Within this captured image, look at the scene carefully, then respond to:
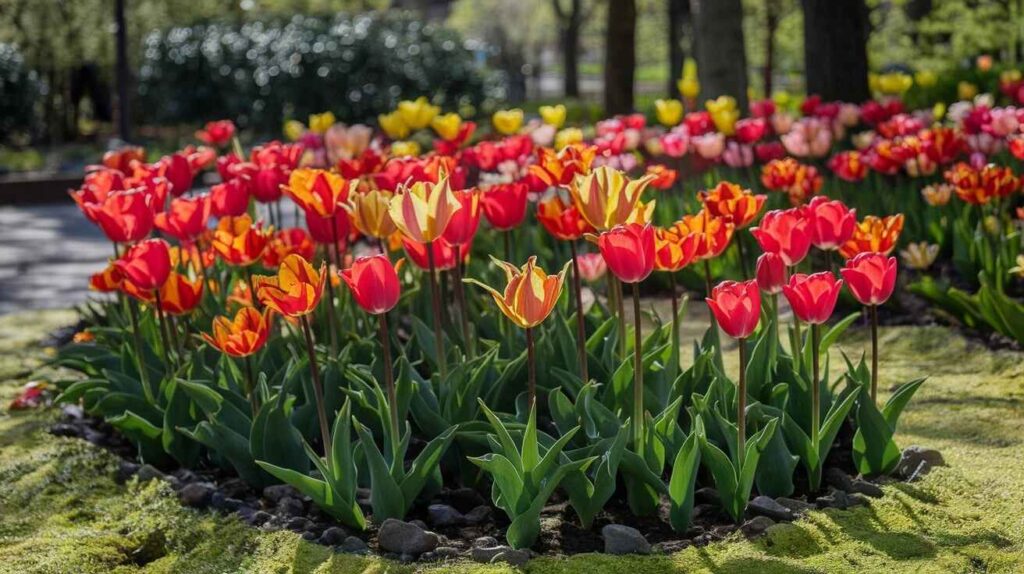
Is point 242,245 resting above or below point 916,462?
above

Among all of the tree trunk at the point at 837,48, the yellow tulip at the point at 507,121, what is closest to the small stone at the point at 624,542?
the yellow tulip at the point at 507,121

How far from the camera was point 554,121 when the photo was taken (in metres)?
6.49

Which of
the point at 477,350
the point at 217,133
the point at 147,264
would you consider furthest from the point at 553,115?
the point at 147,264

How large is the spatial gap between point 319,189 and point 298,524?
3.13 ft

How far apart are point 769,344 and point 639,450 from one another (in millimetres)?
709

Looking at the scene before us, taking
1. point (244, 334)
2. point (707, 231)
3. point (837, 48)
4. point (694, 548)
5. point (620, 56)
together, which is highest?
point (620, 56)

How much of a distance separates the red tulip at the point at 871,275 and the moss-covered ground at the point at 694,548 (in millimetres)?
553

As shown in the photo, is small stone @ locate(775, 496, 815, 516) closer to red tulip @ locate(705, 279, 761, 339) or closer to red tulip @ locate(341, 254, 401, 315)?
red tulip @ locate(705, 279, 761, 339)

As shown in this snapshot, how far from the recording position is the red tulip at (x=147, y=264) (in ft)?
12.0

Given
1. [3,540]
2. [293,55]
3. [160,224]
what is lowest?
[3,540]

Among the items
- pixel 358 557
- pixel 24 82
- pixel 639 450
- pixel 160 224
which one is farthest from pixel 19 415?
pixel 24 82

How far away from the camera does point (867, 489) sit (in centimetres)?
338

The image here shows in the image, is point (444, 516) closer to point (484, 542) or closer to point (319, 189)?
point (484, 542)

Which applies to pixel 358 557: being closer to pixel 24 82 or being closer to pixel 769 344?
pixel 769 344
